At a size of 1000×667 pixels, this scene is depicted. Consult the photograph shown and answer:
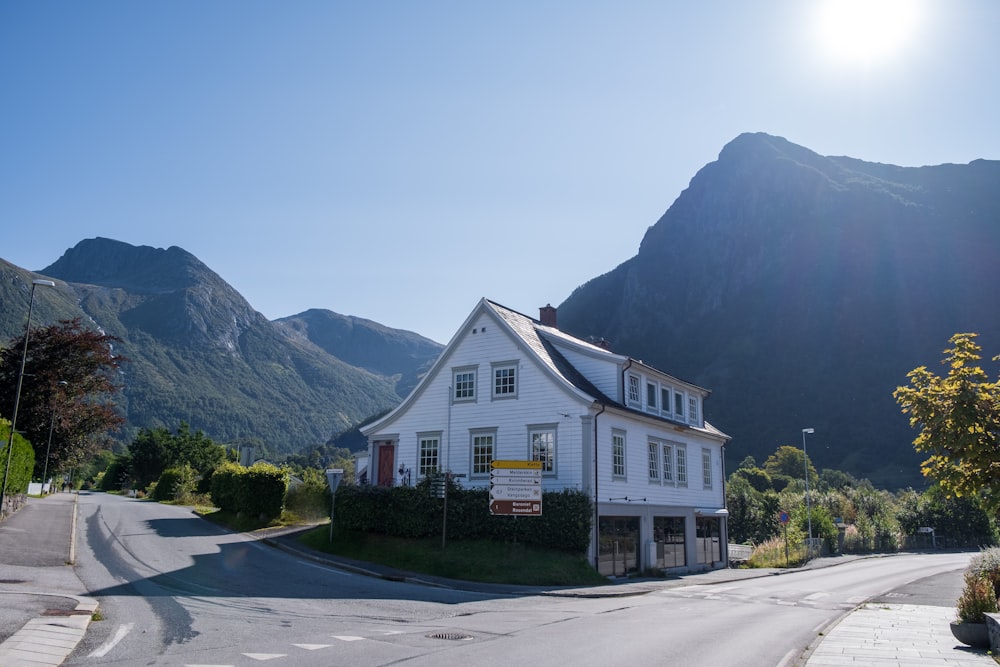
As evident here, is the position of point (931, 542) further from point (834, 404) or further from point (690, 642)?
point (834, 404)

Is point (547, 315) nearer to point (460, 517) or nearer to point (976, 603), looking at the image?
point (460, 517)

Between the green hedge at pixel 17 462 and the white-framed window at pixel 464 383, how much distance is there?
1937 centimetres

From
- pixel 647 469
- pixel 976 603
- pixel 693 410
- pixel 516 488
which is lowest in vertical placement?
pixel 976 603

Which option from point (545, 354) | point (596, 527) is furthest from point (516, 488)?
point (545, 354)

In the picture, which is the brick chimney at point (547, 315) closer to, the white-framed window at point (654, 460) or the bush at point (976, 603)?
the white-framed window at point (654, 460)

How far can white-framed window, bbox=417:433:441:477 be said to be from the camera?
31.5 m

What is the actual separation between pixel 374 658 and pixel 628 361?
72.3 feet

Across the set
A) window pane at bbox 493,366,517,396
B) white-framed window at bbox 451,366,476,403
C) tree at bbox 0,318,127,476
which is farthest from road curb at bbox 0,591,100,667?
tree at bbox 0,318,127,476

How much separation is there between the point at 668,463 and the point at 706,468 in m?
5.78

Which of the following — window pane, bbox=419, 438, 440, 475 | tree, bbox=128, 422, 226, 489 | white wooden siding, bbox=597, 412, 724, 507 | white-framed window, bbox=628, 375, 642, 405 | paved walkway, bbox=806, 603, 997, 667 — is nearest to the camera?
paved walkway, bbox=806, 603, 997, 667

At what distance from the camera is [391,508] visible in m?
28.8

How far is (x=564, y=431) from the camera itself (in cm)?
2809

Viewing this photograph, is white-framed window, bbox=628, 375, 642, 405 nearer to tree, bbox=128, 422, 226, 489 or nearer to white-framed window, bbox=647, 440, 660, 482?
white-framed window, bbox=647, 440, 660, 482

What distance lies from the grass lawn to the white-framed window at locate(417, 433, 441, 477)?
12.3ft
